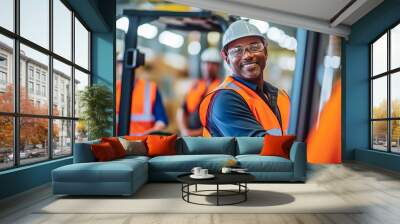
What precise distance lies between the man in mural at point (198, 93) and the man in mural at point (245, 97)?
0.43 ft

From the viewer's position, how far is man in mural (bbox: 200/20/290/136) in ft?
27.2

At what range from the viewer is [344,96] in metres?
9.10

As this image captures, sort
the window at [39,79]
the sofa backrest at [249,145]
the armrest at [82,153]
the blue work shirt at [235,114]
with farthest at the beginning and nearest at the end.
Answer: the blue work shirt at [235,114] < the sofa backrest at [249,145] < the armrest at [82,153] < the window at [39,79]

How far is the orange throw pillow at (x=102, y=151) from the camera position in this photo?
17.8 ft

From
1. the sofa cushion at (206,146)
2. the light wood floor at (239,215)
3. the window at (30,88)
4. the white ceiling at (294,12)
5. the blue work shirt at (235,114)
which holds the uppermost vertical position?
the white ceiling at (294,12)

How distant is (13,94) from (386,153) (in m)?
7.03

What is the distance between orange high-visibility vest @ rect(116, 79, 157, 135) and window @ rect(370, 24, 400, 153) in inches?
200

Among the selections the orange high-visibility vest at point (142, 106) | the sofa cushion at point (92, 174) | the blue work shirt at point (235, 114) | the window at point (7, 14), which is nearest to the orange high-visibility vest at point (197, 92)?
the blue work shirt at point (235, 114)

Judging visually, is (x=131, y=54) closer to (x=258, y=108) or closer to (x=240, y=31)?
(x=240, y=31)

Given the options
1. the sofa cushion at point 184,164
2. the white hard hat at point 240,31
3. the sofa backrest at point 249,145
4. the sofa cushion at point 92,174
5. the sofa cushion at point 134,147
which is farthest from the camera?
the white hard hat at point 240,31

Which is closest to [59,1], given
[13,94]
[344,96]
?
[13,94]

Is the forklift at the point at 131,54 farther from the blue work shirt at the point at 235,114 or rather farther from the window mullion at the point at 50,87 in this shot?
the window mullion at the point at 50,87

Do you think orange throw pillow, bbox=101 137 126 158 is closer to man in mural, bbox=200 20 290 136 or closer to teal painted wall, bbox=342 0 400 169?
man in mural, bbox=200 20 290 136

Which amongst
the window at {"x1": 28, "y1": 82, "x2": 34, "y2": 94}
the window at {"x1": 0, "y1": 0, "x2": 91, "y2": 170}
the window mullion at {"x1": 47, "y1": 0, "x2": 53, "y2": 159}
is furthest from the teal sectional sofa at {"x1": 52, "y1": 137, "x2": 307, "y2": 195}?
the window at {"x1": 28, "y1": 82, "x2": 34, "y2": 94}
